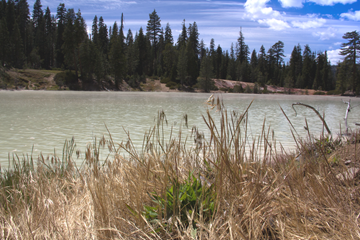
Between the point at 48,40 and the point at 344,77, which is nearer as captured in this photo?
the point at 344,77

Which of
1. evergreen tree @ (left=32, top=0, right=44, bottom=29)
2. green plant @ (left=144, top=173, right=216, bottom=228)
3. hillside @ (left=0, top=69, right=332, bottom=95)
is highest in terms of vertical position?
evergreen tree @ (left=32, top=0, right=44, bottom=29)

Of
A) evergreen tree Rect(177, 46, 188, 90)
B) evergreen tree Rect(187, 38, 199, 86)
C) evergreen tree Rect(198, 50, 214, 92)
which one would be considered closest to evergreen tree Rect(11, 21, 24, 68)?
evergreen tree Rect(177, 46, 188, 90)

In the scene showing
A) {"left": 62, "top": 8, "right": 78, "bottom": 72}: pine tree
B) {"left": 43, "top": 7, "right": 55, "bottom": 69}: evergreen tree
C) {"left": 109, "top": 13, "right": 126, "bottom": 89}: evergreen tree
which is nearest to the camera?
{"left": 62, "top": 8, "right": 78, "bottom": 72}: pine tree

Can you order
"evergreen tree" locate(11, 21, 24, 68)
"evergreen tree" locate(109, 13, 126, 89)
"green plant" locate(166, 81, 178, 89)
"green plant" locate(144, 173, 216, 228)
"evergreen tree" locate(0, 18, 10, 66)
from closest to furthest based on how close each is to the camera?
"green plant" locate(144, 173, 216, 228) → "evergreen tree" locate(0, 18, 10, 66) → "evergreen tree" locate(109, 13, 126, 89) → "evergreen tree" locate(11, 21, 24, 68) → "green plant" locate(166, 81, 178, 89)

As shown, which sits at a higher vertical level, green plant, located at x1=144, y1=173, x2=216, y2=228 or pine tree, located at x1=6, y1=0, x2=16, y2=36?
pine tree, located at x1=6, y1=0, x2=16, y2=36

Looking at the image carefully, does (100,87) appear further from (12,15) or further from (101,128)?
(101,128)

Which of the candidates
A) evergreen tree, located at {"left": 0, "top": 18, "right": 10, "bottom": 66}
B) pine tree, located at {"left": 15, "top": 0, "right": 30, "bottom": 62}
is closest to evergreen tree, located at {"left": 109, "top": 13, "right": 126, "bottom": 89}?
evergreen tree, located at {"left": 0, "top": 18, "right": 10, "bottom": 66}

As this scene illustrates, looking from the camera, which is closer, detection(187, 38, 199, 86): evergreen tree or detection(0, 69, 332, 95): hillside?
detection(0, 69, 332, 95): hillside

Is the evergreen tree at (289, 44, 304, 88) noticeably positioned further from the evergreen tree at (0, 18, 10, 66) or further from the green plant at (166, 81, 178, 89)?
the evergreen tree at (0, 18, 10, 66)

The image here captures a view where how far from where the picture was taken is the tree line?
46344 mm

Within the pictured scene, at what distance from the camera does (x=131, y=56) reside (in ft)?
187

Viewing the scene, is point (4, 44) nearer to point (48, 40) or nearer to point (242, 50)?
point (48, 40)

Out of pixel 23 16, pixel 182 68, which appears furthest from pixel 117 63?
pixel 23 16

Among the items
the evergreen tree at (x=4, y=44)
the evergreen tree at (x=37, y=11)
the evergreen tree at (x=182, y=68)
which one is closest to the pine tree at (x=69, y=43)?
the evergreen tree at (x=4, y=44)
